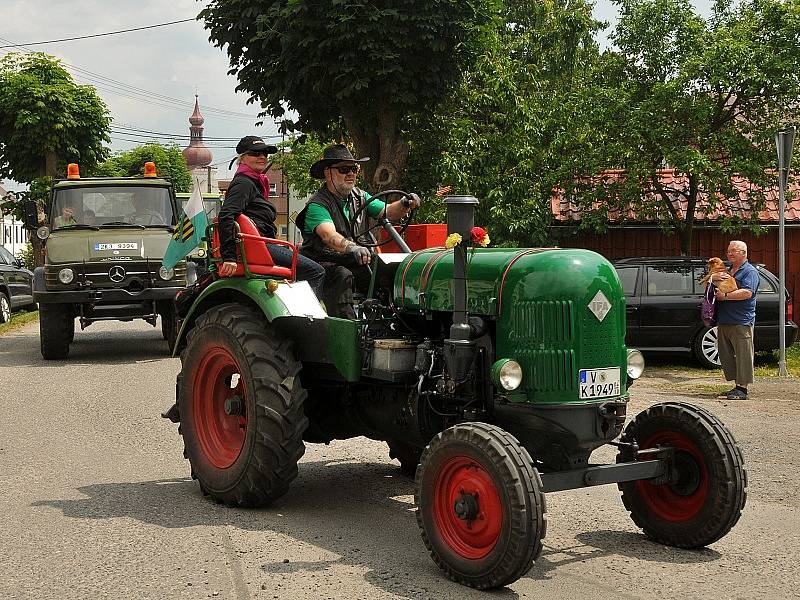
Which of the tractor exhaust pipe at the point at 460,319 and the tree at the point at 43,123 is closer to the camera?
the tractor exhaust pipe at the point at 460,319

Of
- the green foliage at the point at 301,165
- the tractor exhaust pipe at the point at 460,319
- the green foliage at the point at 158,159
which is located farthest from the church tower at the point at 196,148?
the tractor exhaust pipe at the point at 460,319

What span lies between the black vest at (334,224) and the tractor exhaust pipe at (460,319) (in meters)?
1.47

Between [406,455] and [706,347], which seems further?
[706,347]

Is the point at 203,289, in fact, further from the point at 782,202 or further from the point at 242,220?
the point at 782,202

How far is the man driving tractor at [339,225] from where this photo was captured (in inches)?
275

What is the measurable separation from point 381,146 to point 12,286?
10.7 meters

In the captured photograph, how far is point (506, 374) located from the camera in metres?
5.61

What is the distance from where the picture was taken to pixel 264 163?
7914 millimetres

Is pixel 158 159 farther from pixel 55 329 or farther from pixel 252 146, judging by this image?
pixel 252 146

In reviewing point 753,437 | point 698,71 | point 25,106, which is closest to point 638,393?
point 753,437

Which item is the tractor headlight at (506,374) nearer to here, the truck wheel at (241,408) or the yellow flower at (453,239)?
the yellow flower at (453,239)

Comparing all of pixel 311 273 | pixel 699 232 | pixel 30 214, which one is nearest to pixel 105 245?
pixel 30 214

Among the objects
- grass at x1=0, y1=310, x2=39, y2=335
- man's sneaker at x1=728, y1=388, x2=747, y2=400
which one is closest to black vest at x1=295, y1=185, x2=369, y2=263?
man's sneaker at x1=728, y1=388, x2=747, y2=400

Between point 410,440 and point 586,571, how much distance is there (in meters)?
1.37
